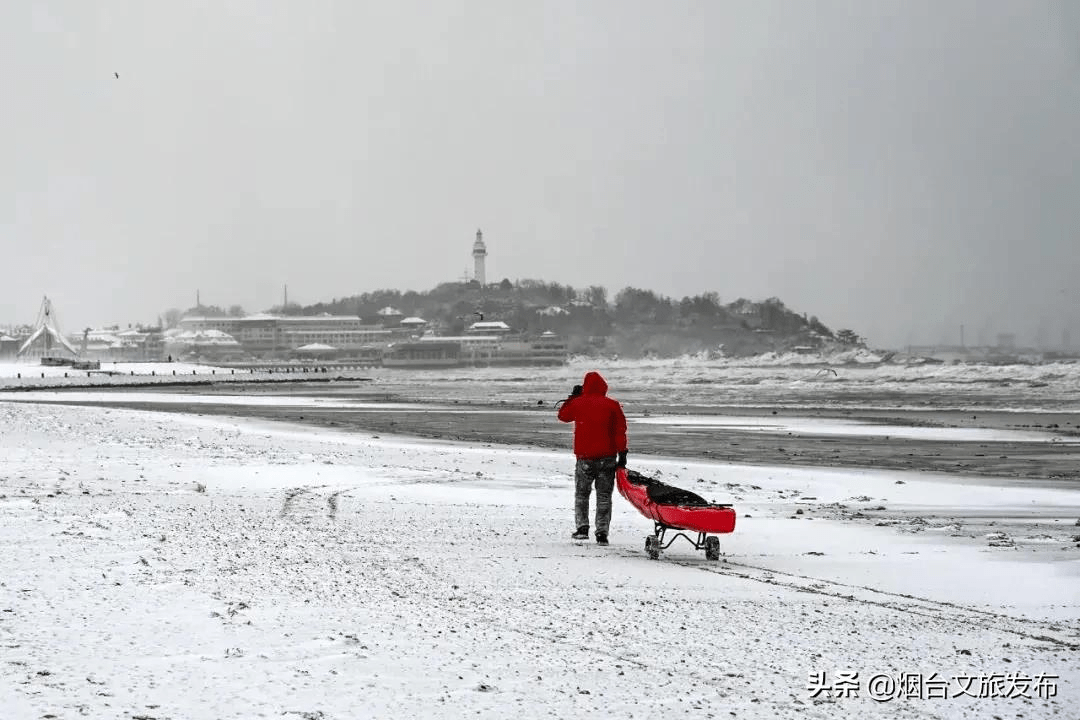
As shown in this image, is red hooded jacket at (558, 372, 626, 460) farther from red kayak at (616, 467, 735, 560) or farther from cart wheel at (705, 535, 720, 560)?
cart wheel at (705, 535, 720, 560)

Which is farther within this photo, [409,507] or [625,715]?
[409,507]

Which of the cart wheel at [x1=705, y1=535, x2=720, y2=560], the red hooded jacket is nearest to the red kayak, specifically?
the cart wheel at [x1=705, y1=535, x2=720, y2=560]

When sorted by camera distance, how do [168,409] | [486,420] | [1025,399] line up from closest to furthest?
1. [486,420]
2. [168,409]
3. [1025,399]

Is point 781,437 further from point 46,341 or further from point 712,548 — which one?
point 46,341

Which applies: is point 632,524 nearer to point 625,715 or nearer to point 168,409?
point 625,715

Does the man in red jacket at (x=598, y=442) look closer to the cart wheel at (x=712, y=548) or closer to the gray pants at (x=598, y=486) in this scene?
the gray pants at (x=598, y=486)

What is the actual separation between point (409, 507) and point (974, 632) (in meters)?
7.52

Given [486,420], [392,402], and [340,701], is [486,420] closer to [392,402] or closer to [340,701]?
[392,402]

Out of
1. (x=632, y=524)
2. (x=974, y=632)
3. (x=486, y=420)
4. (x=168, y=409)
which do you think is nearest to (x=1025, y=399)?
(x=486, y=420)

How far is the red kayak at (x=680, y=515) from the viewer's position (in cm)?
964

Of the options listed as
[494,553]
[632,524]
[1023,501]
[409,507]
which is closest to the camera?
[494,553]

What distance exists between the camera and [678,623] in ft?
23.0

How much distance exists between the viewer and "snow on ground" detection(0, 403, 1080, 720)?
→ 5309mm

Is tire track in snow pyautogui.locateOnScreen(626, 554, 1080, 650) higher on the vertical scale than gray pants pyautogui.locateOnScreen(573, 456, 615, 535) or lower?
lower
